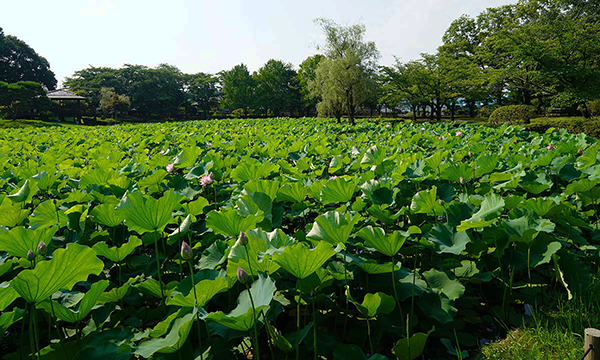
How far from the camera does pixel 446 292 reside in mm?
1388

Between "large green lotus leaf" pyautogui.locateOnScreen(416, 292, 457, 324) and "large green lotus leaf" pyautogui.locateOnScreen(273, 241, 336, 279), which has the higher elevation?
"large green lotus leaf" pyautogui.locateOnScreen(273, 241, 336, 279)

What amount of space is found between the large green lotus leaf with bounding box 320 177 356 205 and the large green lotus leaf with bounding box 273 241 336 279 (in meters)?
0.83

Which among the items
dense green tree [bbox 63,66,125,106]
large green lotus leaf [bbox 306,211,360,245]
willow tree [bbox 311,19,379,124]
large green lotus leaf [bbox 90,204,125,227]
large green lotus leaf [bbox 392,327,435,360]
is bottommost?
large green lotus leaf [bbox 392,327,435,360]

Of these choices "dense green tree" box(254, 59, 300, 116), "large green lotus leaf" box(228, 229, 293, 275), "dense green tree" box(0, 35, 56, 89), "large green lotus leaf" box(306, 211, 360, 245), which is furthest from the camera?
"dense green tree" box(254, 59, 300, 116)

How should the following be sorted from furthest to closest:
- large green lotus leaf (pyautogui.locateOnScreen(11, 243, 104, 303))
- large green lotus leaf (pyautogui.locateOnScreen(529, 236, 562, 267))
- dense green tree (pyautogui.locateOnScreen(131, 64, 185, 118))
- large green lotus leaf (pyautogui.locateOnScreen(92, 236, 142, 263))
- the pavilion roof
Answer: dense green tree (pyautogui.locateOnScreen(131, 64, 185, 118)) → the pavilion roof → large green lotus leaf (pyautogui.locateOnScreen(529, 236, 562, 267)) → large green lotus leaf (pyautogui.locateOnScreen(92, 236, 142, 263)) → large green lotus leaf (pyautogui.locateOnScreen(11, 243, 104, 303))

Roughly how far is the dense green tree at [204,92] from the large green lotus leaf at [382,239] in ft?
162

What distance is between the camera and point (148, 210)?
49.6 inches

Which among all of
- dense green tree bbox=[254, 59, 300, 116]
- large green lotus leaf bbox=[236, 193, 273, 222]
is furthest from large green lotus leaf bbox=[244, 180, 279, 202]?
dense green tree bbox=[254, 59, 300, 116]

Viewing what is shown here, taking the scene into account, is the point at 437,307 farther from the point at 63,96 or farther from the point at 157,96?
the point at 157,96

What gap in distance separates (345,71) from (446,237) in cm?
1743

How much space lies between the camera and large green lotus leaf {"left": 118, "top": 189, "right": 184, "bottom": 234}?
124 centimetres

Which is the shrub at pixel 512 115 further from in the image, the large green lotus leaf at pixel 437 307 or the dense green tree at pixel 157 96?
the dense green tree at pixel 157 96

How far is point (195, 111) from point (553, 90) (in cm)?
4391

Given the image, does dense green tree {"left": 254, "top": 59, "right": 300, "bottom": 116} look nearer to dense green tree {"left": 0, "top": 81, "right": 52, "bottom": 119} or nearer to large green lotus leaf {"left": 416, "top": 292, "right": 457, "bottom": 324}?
dense green tree {"left": 0, "top": 81, "right": 52, "bottom": 119}
